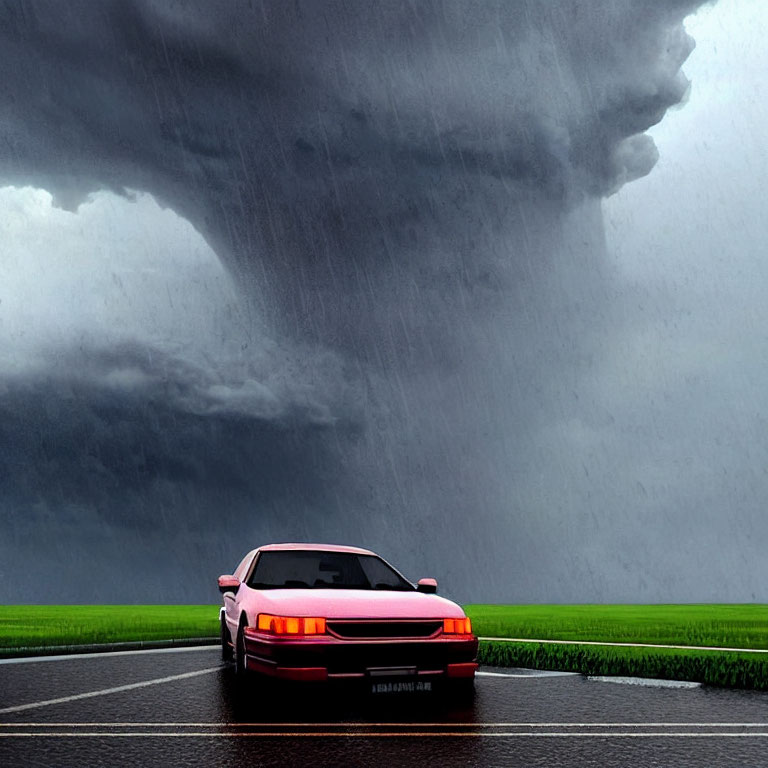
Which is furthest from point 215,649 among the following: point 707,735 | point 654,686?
point 707,735

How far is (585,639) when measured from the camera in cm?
2030

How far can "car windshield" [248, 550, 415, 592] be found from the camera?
34.0 ft

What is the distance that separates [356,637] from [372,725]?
2.63 feet

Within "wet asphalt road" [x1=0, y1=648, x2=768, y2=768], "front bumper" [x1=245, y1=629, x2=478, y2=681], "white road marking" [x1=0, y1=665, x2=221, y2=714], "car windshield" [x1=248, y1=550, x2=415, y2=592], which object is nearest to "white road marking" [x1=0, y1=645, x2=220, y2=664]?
"white road marking" [x1=0, y1=665, x2=221, y2=714]

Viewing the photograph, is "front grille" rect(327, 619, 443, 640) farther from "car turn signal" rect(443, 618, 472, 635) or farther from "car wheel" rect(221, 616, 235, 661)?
"car wheel" rect(221, 616, 235, 661)

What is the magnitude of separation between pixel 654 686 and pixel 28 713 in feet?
22.2

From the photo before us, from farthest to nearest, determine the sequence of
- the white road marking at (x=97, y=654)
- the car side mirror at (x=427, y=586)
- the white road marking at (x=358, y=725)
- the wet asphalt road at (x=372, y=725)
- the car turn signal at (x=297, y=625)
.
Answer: the white road marking at (x=97, y=654)
the car side mirror at (x=427, y=586)
the car turn signal at (x=297, y=625)
the white road marking at (x=358, y=725)
the wet asphalt road at (x=372, y=725)

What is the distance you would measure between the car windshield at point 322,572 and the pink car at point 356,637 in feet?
1.06

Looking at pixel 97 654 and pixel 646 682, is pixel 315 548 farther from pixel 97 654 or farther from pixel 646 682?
pixel 97 654

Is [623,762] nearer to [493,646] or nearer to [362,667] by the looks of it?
[362,667]

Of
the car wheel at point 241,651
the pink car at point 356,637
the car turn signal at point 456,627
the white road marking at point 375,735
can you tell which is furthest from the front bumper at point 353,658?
the car wheel at point 241,651

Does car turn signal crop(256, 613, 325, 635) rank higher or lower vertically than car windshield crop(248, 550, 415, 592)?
lower

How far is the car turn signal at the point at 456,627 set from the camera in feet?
29.2

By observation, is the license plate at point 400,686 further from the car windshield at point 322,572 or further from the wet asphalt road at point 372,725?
the car windshield at point 322,572
